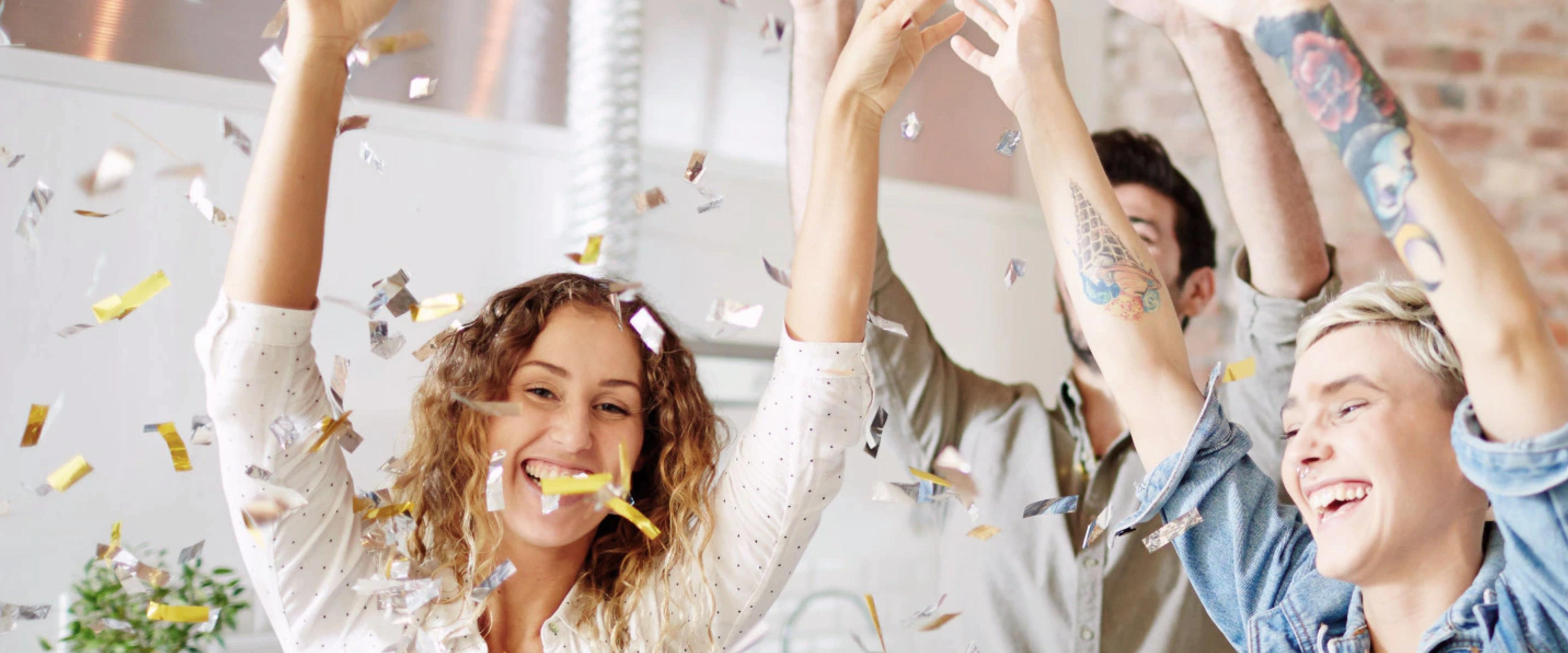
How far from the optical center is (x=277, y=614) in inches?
44.0

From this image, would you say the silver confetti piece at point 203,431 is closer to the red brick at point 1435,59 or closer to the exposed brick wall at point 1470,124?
the exposed brick wall at point 1470,124

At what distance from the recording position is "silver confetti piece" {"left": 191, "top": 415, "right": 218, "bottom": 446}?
1.32 m

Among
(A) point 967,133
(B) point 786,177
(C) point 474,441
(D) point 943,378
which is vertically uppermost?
(A) point 967,133

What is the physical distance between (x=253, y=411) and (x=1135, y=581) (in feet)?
4.50

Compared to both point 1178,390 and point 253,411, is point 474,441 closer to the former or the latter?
point 253,411

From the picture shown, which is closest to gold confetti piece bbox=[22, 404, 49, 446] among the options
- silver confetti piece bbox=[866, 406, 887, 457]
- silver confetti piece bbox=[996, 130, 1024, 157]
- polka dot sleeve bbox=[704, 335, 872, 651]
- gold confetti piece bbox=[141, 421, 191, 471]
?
gold confetti piece bbox=[141, 421, 191, 471]

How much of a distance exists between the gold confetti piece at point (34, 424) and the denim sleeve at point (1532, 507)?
147 cm

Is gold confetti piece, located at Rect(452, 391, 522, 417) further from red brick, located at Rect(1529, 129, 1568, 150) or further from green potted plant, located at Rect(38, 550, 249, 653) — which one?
red brick, located at Rect(1529, 129, 1568, 150)

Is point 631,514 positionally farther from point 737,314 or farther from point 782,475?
point 737,314

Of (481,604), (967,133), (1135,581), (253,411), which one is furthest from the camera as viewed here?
(967,133)

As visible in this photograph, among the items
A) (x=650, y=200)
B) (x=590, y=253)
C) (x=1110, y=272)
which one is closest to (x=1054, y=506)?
(x=1110, y=272)

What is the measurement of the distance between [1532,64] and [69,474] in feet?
8.98

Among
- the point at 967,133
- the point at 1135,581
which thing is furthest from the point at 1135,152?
the point at 1135,581

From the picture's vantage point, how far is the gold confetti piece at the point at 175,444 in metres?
1.30
